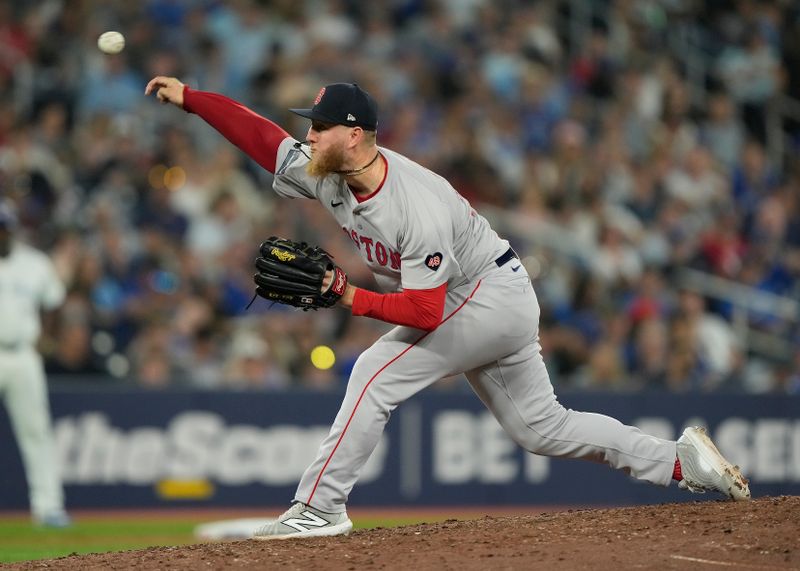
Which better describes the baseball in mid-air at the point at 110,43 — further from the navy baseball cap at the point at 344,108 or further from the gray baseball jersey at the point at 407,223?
the navy baseball cap at the point at 344,108

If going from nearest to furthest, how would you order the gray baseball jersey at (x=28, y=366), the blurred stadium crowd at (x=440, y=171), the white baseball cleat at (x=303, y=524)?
the white baseball cleat at (x=303, y=524), the gray baseball jersey at (x=28, y=366), the blurred stadium crowd at (x=440, y=171)

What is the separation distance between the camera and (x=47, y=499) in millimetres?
10531

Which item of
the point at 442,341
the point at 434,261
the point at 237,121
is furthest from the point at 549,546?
the point at 237,121

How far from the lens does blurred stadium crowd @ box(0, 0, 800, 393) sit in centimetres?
1201

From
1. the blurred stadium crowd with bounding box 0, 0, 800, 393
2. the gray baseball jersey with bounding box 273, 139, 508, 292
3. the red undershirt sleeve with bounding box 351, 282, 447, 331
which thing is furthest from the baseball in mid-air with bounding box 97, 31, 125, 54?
the blurred stadium crowd with bounding box 0, 0, 800, 393

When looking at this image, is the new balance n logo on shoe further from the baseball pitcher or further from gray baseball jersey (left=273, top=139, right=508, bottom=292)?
gray baseball jersey (left=273, top=139, right=508, bottom=292)

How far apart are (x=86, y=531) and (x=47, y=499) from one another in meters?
0.44

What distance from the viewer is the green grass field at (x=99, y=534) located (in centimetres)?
895

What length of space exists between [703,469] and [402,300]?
69.1 inches

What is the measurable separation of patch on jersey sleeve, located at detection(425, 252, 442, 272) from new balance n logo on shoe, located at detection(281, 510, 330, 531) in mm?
1279

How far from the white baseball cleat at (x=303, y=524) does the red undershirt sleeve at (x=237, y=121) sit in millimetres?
1611

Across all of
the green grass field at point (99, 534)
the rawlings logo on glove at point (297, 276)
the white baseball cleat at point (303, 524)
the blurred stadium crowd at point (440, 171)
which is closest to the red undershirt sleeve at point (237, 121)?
the rawlings logo on glove at point (297, 276)

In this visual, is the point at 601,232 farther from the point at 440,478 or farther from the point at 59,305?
the point at 59,305

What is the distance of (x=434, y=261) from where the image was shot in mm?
5785
